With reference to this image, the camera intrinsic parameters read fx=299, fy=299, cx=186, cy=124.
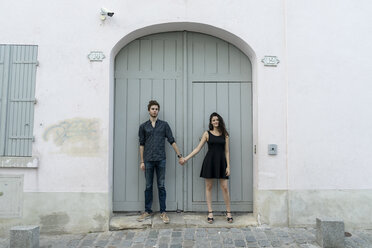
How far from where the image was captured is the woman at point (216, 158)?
4801 mm

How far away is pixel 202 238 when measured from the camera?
4.38 metres

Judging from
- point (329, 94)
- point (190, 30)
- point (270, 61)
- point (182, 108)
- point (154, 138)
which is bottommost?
point (154, 138)

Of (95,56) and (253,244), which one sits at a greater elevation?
(95,56)

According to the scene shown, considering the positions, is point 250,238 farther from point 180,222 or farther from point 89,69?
point 89,69

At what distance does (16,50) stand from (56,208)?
103 inches

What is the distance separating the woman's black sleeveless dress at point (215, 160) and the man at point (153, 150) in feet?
1.64

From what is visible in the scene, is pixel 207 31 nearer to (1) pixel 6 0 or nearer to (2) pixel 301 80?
(2) pixel 301 80

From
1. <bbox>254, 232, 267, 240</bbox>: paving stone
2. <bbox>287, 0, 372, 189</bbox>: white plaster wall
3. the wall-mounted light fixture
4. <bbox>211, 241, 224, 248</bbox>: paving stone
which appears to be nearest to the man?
<bbox>211, 241, 224, 248</bbox>: paving stone

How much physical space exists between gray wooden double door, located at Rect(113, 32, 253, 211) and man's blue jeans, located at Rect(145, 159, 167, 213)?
0.96ft

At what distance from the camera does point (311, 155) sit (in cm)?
482

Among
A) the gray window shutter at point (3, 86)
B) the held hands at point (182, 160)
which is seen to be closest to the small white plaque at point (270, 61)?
the held hands at point (182, 160)

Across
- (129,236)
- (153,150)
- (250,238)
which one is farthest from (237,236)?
(153,150)

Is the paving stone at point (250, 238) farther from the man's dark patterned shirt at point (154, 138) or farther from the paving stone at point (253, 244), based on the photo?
the man's dark patterned shirt at point (154, 138)

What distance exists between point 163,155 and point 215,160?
0.85m
